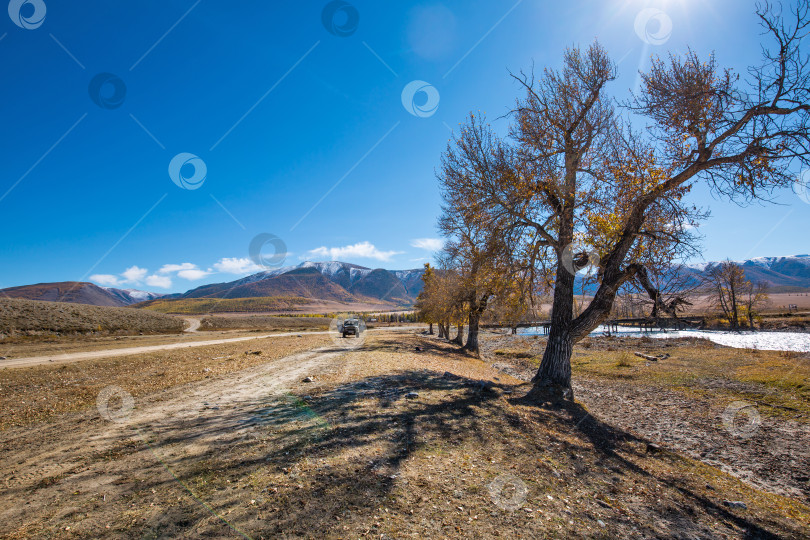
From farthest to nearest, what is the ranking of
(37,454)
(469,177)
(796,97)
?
(469,177) → (796,97) → (37,454)

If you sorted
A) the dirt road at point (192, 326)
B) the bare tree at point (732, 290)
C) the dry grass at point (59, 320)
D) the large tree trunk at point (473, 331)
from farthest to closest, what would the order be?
the dirt road at point (192, 326) → the bare tree at point (732, 290) → the dry grass at point (59, 320) → the large tree trunk at point (473, 331)

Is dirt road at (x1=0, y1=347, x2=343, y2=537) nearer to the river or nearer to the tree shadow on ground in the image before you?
the tree shadow on ground

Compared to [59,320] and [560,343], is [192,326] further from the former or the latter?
[560,343]

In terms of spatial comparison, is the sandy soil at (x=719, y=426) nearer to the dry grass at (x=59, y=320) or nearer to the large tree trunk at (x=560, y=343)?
the large tree trunk at (x=560, y=343)

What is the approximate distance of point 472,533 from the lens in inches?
162

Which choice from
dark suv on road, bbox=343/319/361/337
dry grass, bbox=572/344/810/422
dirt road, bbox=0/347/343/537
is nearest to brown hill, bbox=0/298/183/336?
dark suv on road, bbox=343/319/361/337

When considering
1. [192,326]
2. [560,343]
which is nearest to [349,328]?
[560,343]

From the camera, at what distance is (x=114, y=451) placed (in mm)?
5887

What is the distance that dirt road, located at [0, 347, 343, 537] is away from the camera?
13.7 ft

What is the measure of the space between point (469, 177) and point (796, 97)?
921cm

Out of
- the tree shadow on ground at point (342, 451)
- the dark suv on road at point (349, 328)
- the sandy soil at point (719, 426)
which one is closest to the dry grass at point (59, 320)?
the dark suv on road at point (349, 328)

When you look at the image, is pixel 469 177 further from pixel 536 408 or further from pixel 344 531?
pixel 344 531

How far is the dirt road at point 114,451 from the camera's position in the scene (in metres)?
4.18

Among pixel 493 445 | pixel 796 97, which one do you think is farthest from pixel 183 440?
pixel 796 97
